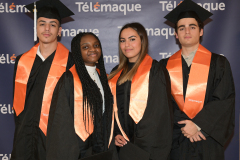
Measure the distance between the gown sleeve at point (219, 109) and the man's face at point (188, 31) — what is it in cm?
41

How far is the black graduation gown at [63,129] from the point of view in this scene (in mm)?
2029

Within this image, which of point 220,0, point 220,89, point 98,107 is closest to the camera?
point 98,107

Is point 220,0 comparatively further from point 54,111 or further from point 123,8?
point 54,111

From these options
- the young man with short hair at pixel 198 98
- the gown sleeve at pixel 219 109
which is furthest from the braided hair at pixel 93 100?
the gown sleeve at pixel 219 109

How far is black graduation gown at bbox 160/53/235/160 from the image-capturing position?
2342 mm

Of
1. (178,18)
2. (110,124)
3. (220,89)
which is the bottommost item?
(110,124)

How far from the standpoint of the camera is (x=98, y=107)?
222 cm

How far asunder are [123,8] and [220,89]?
1.93m

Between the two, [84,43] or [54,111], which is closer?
[54,111]

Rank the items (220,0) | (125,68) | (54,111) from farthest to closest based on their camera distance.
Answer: (220,0), (125,68), (54,111)

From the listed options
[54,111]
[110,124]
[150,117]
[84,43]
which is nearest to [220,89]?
[150,117]

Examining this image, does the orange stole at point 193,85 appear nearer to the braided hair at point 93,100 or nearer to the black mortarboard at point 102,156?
the braided hair at point 93,100

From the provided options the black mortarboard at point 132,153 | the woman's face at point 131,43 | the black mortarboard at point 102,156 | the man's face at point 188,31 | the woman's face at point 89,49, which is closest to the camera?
the black mortarboard at point 102,156

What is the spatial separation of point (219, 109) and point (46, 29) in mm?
2160
